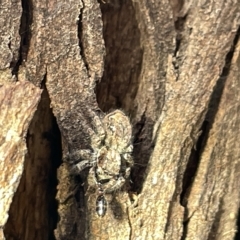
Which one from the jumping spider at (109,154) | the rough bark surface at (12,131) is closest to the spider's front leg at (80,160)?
the jumping spider at (109,154)

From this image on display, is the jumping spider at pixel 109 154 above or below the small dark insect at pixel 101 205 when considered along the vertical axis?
above

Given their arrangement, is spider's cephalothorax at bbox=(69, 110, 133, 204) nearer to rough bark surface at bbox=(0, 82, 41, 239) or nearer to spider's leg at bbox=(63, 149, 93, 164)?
spider's leg at bbox=(63, 149, 93, 164)

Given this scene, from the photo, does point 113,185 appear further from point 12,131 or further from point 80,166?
point 12,131

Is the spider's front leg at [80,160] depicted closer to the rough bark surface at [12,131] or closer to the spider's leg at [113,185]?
the spider's leg at [113,185]

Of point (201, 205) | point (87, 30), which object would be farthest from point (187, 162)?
point (87, 30)

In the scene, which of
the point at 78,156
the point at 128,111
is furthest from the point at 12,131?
the point at 128,111

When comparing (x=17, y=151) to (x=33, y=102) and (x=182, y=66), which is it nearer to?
(x=33, y=102)

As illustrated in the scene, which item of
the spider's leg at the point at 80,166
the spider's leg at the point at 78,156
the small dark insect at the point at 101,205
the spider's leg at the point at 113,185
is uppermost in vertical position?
the spider's leg at the point at 78,156
